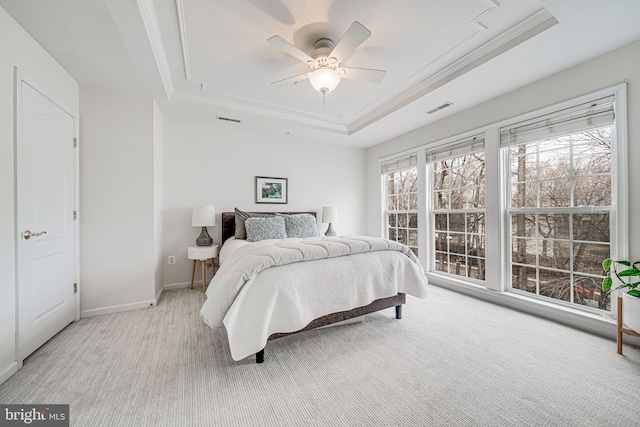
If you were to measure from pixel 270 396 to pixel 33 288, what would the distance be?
212cm

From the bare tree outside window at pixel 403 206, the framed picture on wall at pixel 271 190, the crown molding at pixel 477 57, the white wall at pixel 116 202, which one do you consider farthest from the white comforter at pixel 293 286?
the framed picture on wall at pixel 271 190

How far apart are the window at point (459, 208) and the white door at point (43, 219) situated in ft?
14.8

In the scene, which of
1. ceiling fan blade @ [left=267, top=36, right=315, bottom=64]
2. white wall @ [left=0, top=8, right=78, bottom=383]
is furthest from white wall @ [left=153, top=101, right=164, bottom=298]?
ceiling fan blade @ [left=267, top=36, right=315, bottom=64]

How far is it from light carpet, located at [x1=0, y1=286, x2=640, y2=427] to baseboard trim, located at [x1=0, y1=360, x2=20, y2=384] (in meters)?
0.05

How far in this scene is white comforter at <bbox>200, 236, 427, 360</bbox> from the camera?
1711 mm

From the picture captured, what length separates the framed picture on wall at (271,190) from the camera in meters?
4.28

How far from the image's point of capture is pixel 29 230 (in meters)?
1.94

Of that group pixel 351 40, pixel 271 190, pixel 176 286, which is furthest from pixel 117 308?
pixel 351 40

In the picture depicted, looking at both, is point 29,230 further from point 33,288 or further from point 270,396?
point 270,396

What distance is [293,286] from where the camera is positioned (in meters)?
1.87

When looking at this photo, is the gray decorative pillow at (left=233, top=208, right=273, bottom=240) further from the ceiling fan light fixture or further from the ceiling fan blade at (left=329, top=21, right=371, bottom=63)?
the ceiling fan blade at (left=329, top=21, right=371, bottom=63)

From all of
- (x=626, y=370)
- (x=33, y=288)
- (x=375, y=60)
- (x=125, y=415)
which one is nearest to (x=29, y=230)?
(x=33, y=288)

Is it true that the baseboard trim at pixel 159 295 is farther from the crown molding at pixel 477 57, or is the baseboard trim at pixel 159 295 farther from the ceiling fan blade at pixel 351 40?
the crown molding at pixel 477 57

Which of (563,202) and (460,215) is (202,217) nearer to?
(460,215)
